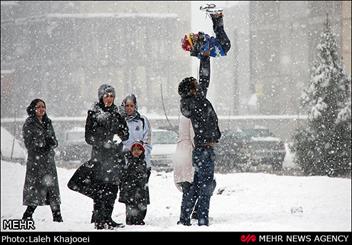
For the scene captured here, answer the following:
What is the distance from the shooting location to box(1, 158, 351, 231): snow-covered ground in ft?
26.5

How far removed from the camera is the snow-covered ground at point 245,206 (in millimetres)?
8066

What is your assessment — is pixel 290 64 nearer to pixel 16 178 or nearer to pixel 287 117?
pixel 287 117

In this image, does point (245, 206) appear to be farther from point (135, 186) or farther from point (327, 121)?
point (327, 121)

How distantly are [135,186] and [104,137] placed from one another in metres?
0.87

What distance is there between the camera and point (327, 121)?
18.5 m

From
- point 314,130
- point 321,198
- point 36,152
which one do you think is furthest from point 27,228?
point 314,130

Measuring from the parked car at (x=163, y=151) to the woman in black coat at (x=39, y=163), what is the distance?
39.6 ft

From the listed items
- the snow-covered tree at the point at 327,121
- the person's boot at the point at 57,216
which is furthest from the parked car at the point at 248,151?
the person's boot at the point at 57,216

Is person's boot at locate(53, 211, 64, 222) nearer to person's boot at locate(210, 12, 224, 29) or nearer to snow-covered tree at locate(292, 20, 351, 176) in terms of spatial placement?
person's boot at locate(210, 12, 224, 29)

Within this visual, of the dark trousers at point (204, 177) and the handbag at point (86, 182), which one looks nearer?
the dark trousers at point (204, 177)

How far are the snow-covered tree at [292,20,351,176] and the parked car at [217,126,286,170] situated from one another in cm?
334
